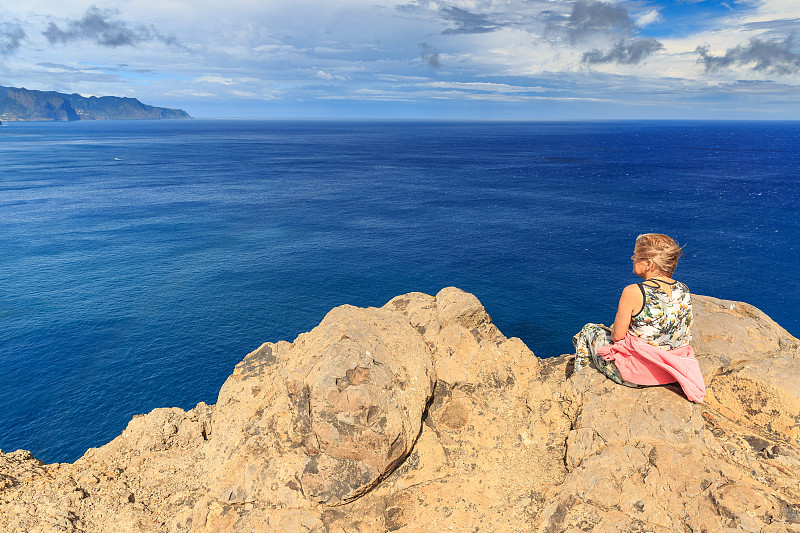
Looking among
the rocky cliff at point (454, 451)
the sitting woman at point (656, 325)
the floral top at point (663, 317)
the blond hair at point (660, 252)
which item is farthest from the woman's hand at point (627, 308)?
the rocky cliff at point (454, 451)

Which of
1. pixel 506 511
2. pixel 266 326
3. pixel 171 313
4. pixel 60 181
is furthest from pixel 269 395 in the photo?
pixel 60 181

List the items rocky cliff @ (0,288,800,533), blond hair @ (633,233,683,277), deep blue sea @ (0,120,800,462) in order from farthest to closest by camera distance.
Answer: deep blue sea @ (0,120,800,462) → blond hair @ (633,233,683,277) → rocky cliff @ (0,288,800,533)

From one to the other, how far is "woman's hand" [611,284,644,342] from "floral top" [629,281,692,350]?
0.12 metres

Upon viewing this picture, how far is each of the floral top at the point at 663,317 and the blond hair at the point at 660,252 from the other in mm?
473

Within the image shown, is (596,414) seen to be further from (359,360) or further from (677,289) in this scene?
(359,360)

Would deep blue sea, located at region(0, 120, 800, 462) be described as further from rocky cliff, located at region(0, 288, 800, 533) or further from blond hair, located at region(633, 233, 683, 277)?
blond hair, located at region(633, 233, 683, 277)

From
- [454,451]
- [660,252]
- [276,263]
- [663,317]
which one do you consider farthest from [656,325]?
[276,263]

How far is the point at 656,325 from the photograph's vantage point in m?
A: 10.1

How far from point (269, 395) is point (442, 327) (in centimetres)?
609

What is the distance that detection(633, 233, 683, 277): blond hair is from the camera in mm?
9773

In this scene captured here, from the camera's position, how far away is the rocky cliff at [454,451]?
9.53 metres

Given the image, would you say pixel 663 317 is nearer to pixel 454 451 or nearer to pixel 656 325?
pixel 656 325

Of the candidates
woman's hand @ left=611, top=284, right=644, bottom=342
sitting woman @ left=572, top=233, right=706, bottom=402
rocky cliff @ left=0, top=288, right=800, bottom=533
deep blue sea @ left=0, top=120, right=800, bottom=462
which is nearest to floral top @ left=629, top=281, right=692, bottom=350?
sitting woman @ left=572, top=233, right=706, bottom=402

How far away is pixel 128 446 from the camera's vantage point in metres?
16.1
